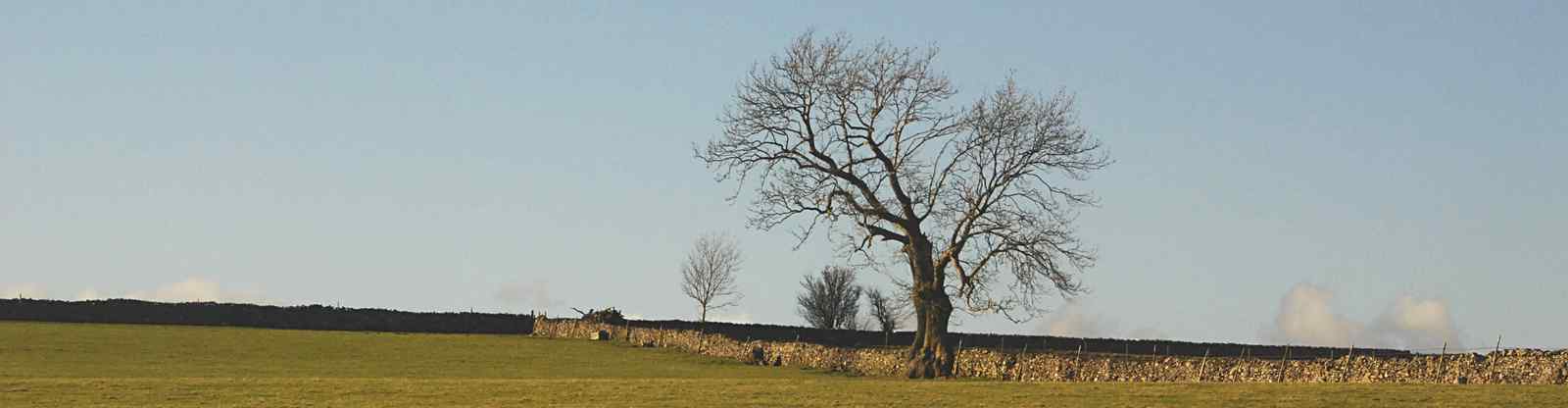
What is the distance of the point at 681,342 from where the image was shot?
72.4 m

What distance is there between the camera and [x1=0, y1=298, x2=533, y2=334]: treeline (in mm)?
81438

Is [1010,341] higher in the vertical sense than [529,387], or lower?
higher

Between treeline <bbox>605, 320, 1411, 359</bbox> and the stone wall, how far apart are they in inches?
628

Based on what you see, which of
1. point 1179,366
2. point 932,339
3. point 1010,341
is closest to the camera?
point 1179,366

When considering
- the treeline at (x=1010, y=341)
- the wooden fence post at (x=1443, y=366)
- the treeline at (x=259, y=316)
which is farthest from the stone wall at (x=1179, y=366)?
the treeline at (x=259, y=316)

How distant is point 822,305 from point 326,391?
8602 centimetres

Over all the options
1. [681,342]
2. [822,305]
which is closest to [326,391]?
[681,342]

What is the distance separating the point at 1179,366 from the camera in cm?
4741

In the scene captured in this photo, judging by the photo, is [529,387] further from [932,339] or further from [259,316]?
[259,316]

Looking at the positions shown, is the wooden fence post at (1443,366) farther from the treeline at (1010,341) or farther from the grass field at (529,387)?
the treeline at (1010,341)

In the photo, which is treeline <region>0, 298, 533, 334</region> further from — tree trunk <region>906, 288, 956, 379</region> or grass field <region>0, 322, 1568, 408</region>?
tree trunk <region>906, 288, 956, 379</region>

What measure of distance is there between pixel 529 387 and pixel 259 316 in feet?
161

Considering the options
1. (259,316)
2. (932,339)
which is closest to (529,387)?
(932,339)

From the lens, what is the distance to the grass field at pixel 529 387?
34344 mm
